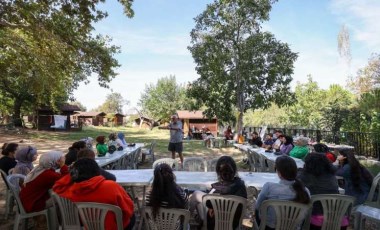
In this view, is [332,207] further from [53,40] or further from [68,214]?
[53,40]

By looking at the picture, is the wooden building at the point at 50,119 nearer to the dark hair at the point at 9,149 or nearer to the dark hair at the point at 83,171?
the dark hair at the point at 9,149

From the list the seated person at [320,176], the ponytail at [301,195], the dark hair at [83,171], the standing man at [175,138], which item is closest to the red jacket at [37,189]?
the dark hair at [83,171]

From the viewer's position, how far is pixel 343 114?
15.0 metres

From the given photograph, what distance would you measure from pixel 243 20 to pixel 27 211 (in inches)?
614

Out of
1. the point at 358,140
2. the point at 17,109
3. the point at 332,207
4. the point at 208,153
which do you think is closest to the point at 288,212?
the point at 332,207

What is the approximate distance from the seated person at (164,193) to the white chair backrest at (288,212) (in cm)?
83

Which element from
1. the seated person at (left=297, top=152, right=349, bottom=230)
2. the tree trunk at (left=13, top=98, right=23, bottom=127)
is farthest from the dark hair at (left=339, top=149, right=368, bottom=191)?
the tree trunk at (left=13, top=98, right=23, bottom=127)

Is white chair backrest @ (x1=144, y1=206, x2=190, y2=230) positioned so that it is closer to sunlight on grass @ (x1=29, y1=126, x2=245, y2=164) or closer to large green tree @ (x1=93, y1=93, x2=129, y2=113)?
sunlight on grass @ (x1=29, y1=126, x2=245, y2=164)

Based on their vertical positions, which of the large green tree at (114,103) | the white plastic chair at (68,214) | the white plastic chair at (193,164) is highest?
the large green tree at (114,103)

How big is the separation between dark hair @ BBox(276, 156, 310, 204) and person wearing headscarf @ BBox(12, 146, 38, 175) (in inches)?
149

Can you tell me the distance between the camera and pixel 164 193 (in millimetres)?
3207

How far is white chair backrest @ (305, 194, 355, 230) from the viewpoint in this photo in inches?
130

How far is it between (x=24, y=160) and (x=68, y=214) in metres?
2.07

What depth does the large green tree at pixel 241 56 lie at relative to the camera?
1744 centimetres
